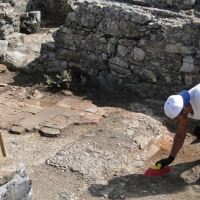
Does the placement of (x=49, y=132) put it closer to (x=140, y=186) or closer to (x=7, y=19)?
(x=140, y=186)

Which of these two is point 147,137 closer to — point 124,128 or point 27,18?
point 124,128

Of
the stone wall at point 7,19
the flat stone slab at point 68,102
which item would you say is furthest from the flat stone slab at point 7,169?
the stone wall at point 7,19

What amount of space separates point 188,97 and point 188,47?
1.67m

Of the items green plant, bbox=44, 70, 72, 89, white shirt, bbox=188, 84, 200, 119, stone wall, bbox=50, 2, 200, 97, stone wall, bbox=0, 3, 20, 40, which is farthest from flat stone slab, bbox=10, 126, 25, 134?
stone wall, bbox=0, 3, 20, 40

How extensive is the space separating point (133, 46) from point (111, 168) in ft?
7.32

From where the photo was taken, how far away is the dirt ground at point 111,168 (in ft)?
14.4

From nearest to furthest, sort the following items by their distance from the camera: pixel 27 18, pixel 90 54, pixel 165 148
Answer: pixel 165 148 < pixel 90 54 < pixel 27 18

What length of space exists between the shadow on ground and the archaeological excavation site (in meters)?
0.01

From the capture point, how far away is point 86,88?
A: 6.70 m

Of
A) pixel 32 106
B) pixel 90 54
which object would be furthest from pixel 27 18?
pixel 32 106

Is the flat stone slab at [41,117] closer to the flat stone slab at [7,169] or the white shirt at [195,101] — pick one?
the flat stone slab at [7,169]

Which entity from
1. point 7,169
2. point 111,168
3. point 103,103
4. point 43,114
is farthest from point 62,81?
point 7,169

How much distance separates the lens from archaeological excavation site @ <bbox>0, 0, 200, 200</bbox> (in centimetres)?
455

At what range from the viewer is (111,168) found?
4766 millimetres
